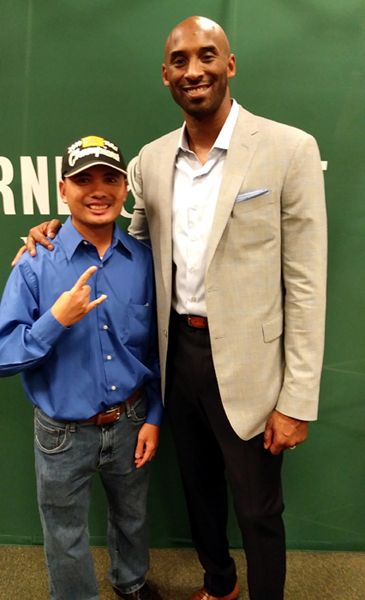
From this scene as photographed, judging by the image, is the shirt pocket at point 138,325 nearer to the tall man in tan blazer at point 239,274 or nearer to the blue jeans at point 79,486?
the tall man in tan blazer at point 239,274

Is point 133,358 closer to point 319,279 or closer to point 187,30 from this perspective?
point 319,279

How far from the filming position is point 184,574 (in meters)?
2.03

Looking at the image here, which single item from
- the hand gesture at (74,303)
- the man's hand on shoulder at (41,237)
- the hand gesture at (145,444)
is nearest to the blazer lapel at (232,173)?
the hand gesture at (74,303)

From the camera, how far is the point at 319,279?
1.34 meters

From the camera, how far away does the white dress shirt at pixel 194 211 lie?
4.52 ft

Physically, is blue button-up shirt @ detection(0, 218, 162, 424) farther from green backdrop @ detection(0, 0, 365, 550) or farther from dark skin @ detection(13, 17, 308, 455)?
green backdrop @ detection(0, 0, 365, 550)

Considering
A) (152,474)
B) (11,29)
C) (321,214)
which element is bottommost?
→ (152,474)

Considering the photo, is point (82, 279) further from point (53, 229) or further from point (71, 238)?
point (53, 229)

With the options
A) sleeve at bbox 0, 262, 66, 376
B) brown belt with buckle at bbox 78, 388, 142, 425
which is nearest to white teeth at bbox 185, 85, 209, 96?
sleeve at bbox 0, 262, 66, 376

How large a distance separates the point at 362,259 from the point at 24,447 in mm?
1555

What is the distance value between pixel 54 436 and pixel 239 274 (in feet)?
2.33

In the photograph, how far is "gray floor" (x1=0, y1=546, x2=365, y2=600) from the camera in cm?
193

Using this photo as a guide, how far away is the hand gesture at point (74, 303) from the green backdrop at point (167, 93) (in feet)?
2.10

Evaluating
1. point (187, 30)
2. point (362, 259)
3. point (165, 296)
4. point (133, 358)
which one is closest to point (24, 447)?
point (133, 358)
